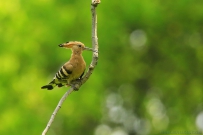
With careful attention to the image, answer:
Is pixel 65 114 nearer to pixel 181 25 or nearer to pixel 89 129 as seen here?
pixel 89 129

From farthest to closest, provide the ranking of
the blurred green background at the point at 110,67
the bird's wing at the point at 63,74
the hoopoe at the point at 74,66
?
the blurred green background at the point at 110,67 → the bird's wing at the point at 63,74 → the hoopoe at the point at 74,66

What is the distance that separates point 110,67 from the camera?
62.7 feet

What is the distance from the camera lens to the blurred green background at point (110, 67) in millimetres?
15633

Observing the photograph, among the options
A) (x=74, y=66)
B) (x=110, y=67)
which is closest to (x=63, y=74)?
(x=74, y=66)

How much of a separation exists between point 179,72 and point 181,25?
1515 mm

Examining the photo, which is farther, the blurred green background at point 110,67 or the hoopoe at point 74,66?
the blurred green background at point 110,67

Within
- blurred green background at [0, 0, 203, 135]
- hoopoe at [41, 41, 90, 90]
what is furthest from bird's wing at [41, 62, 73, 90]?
blurred green background at [0, 0, 203, 135]

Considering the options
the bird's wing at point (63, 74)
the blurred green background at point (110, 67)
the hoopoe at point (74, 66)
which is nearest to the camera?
the hoopoe at point (74, 66)

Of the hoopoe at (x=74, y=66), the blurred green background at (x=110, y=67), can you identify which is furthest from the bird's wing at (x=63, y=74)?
the blurred green background at (x=110, y=67)

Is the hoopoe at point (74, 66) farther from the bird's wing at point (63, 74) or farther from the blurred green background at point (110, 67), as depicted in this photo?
the blurred green background at point (110, 67)

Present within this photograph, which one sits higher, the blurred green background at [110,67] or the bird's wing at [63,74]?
the blurred green background at [110,67]

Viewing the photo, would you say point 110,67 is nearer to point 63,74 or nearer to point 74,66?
point 63,74

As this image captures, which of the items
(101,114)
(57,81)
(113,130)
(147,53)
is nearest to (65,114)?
(101,114)

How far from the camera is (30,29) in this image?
17266 millimetres
